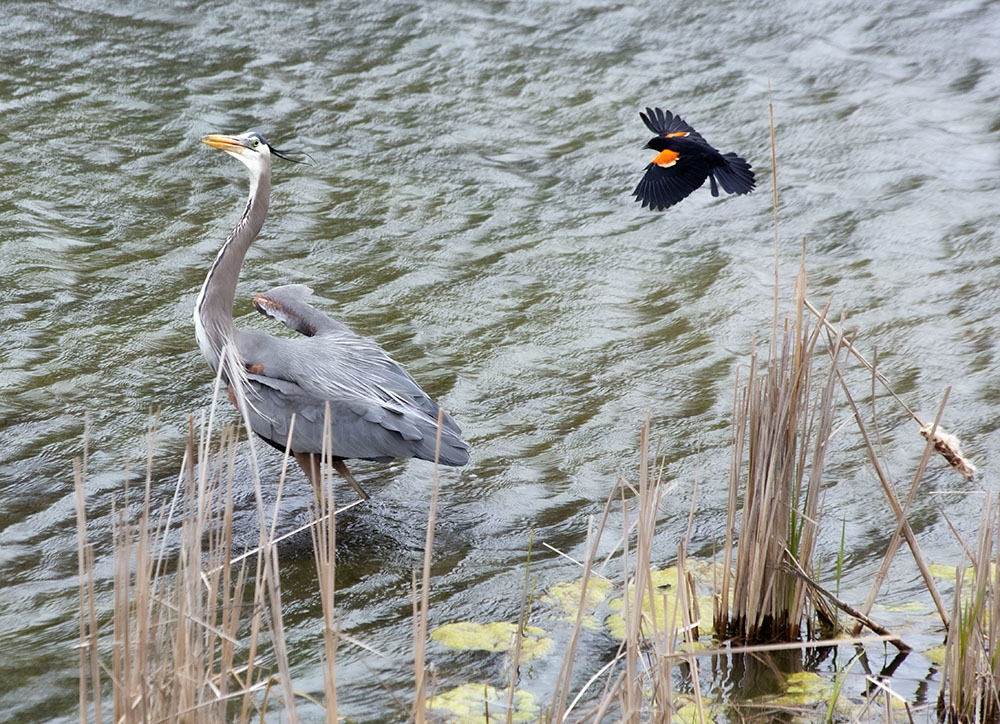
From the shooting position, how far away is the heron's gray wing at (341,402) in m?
4.61

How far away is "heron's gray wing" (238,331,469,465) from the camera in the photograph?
4613 millimetres

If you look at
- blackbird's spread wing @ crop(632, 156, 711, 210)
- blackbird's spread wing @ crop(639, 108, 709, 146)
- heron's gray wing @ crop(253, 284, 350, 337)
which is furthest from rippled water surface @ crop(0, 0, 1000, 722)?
blackbird's spread wing @ crop(639, 108, 709, 146)

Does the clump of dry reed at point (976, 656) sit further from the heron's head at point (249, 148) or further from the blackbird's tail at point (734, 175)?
the heron's head at point (249, 148)

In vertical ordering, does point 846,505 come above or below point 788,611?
→ below

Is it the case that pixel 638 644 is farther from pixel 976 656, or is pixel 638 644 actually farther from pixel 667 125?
pixel 667 125

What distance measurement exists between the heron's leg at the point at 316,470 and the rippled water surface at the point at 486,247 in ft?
0.49

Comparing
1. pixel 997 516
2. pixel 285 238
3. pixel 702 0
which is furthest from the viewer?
pixel 702 0

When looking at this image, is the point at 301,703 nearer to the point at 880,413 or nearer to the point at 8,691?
the point at 8,691

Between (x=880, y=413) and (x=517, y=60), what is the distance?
5452mm

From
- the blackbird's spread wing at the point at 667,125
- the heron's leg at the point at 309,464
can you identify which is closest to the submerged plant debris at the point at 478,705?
the heron's leg at the point at 309,464

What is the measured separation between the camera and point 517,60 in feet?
32.8

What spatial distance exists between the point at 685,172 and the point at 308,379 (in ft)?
5.69

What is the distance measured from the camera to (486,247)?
24.4 feet

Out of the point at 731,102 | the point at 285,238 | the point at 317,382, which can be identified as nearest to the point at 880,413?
the point at 317,382
